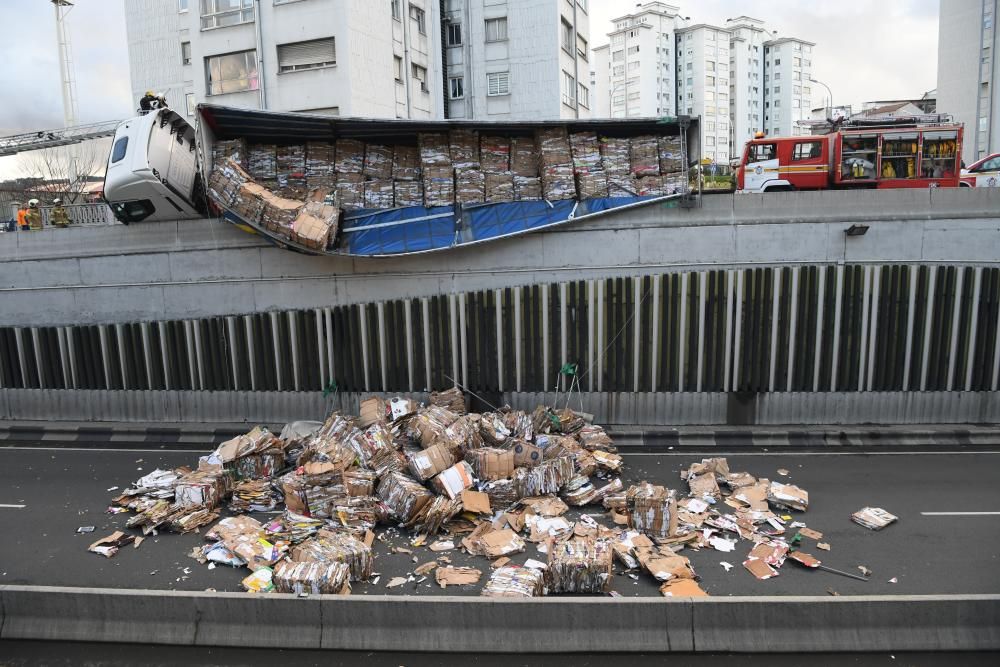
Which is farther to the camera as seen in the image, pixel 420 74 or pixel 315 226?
pixel 420 74

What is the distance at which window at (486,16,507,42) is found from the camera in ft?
111

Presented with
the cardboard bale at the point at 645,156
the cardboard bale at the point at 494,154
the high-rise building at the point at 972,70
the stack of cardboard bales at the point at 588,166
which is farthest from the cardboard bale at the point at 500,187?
the high-rise building at the point at 972,70

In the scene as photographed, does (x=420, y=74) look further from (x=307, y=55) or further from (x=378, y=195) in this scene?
(x=378, y=195)

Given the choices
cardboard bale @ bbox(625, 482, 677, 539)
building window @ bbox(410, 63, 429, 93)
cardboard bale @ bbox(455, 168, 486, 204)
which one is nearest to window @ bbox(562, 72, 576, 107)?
building window @ bbox(410, 63, 429, 93)

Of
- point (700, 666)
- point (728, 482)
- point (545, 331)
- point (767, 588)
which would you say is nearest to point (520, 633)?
point (700, 666)

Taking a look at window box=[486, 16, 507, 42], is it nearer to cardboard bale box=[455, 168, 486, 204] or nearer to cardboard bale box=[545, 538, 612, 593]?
cardboard bale box=[455, 168, 486, 204]

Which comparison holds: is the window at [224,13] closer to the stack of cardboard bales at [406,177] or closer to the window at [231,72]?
the window at [231,72]

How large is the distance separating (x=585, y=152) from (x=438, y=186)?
285 centimetres

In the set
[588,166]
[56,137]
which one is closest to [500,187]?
[588,166]

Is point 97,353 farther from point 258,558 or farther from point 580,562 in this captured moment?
point 580,562

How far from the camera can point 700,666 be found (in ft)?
19.6

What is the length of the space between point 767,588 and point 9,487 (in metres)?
11.3

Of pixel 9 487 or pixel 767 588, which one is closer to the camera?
pixel 767 588

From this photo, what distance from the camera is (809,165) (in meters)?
19.7
